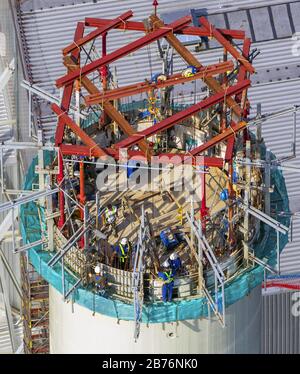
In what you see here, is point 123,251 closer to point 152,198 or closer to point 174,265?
point 174,265

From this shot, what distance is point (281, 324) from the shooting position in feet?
221

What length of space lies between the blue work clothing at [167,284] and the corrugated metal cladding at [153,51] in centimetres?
3118

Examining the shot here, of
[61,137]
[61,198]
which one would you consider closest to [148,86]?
[61,137]

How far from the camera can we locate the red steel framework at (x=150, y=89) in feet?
137

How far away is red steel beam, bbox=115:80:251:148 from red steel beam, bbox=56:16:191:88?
11.0 feet

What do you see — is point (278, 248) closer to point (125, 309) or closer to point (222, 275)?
point (222, 275)

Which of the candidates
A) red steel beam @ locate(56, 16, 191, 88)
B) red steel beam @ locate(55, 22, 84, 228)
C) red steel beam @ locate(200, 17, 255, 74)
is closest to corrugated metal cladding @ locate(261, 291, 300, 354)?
red steel beam @ locate(200, 17, 255, 74)

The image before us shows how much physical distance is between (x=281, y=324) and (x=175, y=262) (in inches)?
1079

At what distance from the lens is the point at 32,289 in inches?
2350

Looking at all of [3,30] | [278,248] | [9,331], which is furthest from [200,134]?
[3,30]

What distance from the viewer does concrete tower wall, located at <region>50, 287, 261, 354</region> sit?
41.5m

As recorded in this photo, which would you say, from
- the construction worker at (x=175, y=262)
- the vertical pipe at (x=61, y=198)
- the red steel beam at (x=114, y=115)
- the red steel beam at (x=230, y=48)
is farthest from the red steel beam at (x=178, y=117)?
the construction worker at (x=175, y=262)

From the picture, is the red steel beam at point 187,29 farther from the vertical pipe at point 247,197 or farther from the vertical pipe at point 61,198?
the vertical pipe at point 61,198

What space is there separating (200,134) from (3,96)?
21398 millimetres
